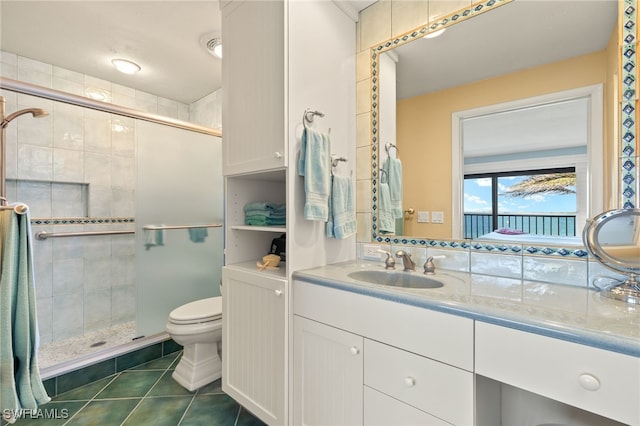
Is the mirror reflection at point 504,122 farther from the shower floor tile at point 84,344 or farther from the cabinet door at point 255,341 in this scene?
the shower floor tile at point 84,344

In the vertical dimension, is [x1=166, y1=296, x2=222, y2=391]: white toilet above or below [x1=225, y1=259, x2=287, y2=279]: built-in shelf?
below

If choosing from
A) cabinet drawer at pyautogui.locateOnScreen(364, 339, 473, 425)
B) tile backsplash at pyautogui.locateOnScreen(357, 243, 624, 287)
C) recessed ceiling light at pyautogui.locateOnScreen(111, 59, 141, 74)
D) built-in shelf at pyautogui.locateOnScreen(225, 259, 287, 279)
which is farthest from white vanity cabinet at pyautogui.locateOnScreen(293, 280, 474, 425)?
recessed ceiling light at pyautogui.locateOnScreen(111, 59, 141, 74)

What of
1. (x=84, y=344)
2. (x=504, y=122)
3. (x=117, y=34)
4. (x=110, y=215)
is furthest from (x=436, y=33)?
(x=84, y=344)

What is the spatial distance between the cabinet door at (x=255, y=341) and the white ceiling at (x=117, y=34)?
1.59 metres

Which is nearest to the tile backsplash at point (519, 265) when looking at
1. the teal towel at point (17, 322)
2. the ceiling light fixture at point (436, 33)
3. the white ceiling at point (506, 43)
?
the white ceiling at point (506, 43)

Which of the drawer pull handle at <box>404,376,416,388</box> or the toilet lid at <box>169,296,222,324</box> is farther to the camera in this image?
the toilet lid at <box>169,296,222,324</box>

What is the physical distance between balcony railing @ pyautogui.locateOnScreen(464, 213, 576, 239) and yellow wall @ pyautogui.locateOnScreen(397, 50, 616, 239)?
0.33ft

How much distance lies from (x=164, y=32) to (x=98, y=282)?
7.03 feet

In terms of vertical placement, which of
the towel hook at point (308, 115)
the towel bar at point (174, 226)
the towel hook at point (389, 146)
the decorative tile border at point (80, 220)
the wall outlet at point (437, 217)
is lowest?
the towel bar at point (174, 226)

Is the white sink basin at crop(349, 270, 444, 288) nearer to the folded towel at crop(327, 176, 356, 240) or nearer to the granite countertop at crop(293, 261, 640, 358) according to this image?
the granite countertop at crop(293, 261, 640, 358)

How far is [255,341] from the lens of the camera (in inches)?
59.1

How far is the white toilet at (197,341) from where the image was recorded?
1879 millimetres

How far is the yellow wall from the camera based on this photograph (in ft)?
4.01

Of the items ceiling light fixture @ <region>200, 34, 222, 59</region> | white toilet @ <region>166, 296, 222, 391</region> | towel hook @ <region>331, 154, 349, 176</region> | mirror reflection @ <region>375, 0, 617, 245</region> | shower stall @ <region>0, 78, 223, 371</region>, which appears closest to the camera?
mirror reflection @ <region>375, 0, 617, 245</region>
